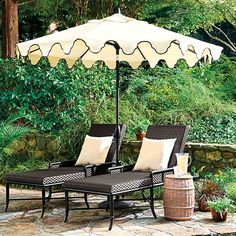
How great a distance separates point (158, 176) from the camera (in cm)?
750

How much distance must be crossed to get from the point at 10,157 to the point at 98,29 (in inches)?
158

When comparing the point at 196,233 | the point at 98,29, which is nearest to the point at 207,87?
the point at 98,29

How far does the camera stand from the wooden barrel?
7.02 meters

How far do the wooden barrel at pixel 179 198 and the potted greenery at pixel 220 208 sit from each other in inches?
9.6

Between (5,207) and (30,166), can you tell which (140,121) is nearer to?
(30,166)

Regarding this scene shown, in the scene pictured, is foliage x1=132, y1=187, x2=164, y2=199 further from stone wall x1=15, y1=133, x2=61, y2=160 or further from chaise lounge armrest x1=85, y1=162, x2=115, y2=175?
stone wall x1=15, y1=133, x2=61, y2=160

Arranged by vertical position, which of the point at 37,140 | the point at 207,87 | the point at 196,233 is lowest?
the point at 196,233

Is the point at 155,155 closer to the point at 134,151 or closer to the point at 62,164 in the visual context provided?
the point at 62,164

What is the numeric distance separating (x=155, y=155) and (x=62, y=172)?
1230 mm

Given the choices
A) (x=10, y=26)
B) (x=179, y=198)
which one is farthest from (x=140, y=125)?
(x=10, y=26)

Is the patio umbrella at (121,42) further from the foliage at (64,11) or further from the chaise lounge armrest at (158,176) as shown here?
the foliage at (64,11)

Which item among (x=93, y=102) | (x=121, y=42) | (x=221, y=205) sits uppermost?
(x=121, y=42)

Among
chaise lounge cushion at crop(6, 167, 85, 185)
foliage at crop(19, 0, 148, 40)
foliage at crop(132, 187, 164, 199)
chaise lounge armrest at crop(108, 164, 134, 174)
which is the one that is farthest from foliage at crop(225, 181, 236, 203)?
foliage at crop(19, 0, 148, 40)

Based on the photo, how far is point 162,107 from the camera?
11.0m
